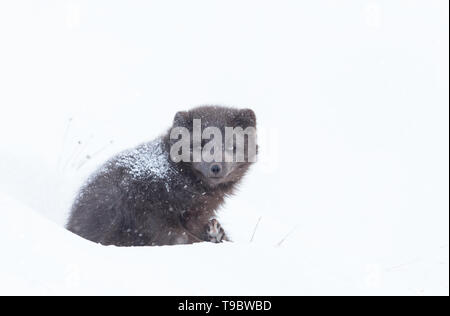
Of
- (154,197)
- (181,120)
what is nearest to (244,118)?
(181,120)

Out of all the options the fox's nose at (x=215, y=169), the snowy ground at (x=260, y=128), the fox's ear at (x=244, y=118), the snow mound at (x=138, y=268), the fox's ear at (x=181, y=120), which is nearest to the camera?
the snow mound at (x=138, y=268)

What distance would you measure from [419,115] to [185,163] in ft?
37.6

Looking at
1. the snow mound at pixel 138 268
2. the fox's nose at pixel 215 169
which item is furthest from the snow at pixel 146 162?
the snow mound at pixel 138 268

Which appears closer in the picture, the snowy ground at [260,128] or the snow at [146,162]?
the snowy ground at [260,128]

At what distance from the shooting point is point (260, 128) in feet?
50.1

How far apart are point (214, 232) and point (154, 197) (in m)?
0.78

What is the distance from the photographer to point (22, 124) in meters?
9.34

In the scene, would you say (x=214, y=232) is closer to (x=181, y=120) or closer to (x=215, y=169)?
(x=215, y=169)

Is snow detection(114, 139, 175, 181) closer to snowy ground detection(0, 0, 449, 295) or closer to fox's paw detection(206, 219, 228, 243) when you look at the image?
fox's paw detection(206, 219, 228, 243)

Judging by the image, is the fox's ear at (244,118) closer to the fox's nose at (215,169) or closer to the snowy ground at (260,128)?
the fox's nose at (215,169)

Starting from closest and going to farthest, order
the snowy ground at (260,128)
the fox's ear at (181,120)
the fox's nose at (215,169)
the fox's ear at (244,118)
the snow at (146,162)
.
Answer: the snowy ground at (260,128) → the snow at (146,162) → the fox's nose at (215,169) → the fox's ear at (181,120) → the fox's ear at (244,118)

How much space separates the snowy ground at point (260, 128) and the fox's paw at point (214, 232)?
0.82m

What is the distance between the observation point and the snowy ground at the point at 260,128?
345 centimetres
